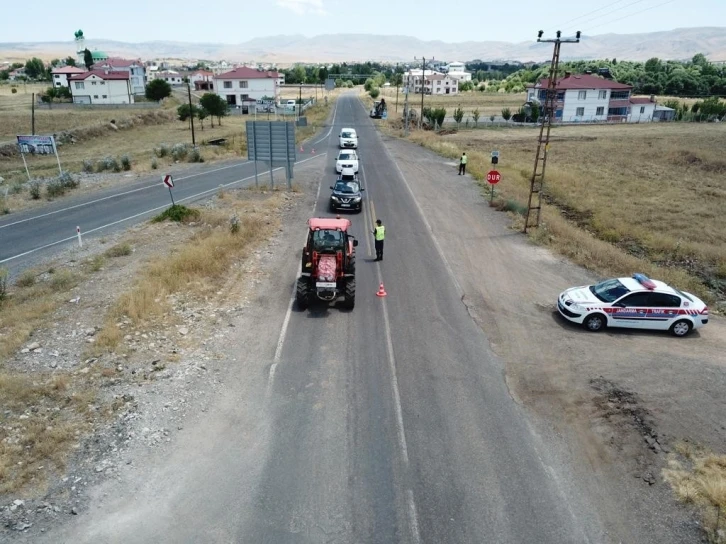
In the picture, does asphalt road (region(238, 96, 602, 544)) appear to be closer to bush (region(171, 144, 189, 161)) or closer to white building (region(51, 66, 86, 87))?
bush (region(171, 144, 189, 161))

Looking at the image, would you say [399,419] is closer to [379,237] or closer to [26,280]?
[379,237]

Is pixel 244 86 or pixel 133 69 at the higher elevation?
pixel 133 69

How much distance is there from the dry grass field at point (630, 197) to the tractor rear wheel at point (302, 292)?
1236cm

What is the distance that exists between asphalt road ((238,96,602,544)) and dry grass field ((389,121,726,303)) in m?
11.0

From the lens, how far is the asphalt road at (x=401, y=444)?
894 cm

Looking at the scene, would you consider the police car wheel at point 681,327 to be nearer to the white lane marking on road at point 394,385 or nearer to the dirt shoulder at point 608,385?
the dirt shoulder at point 608,385

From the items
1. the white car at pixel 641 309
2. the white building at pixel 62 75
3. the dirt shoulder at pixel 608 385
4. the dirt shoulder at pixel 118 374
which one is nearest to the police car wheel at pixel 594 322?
A: the white car at pixel 641 309

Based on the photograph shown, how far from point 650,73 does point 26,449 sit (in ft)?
542

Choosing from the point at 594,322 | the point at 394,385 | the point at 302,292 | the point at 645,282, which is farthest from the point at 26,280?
the point at 645,282

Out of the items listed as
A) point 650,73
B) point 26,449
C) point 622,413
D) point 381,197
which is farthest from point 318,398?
point 650,73

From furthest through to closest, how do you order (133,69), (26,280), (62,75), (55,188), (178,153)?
(133,69), (62,75), (178,153), (55,188), (26,280)

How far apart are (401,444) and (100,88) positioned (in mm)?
102368

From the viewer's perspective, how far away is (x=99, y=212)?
29984 millimetres

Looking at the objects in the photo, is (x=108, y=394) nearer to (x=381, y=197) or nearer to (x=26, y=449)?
(x=26, y=449)
